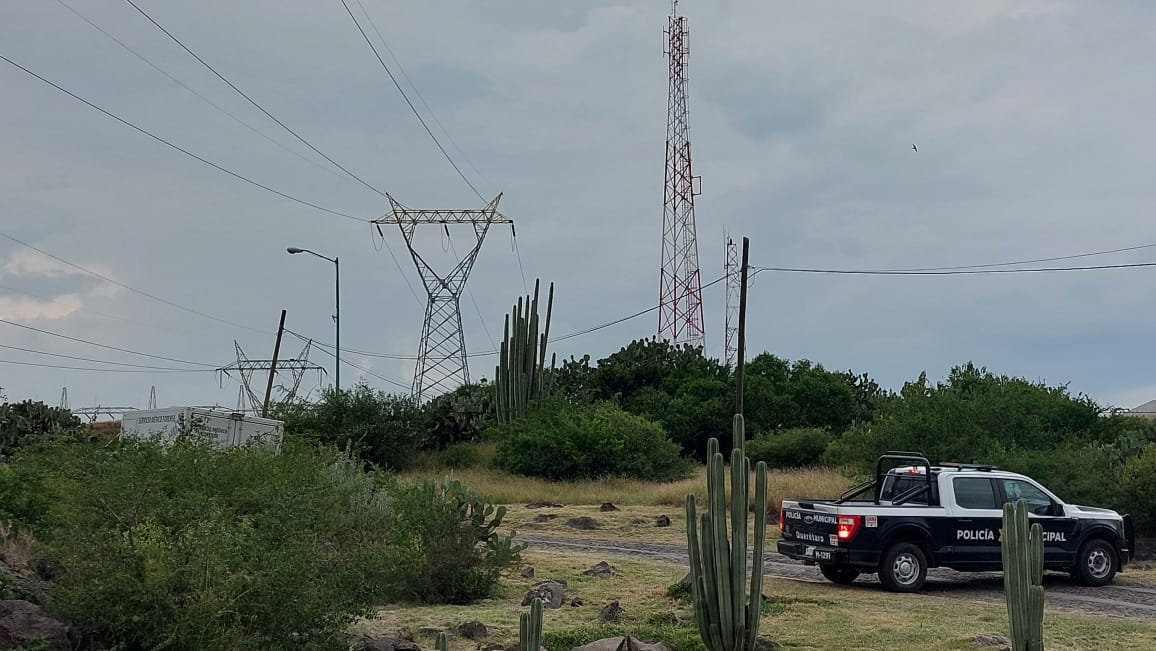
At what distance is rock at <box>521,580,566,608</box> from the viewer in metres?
15.0

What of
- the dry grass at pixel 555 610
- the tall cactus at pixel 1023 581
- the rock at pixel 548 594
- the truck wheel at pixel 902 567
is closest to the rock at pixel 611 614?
the dry grass at pixel 555 610

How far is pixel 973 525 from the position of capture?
17.5 metres

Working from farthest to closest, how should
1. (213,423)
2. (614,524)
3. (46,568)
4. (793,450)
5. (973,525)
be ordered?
(793,450), (614,524), (213,423), (973,525), (46,568)

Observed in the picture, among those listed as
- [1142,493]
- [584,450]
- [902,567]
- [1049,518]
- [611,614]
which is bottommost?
[611,614]

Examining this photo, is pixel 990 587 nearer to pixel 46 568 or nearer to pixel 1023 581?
pixel 1023 581

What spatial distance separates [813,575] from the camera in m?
19.6

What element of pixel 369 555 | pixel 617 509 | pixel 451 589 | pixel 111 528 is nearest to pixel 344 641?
pixel 369 555

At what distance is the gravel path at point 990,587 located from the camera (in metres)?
16.3

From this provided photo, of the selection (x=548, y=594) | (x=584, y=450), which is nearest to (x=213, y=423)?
(x=548, y=594)

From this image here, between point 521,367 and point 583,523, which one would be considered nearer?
point 583,523

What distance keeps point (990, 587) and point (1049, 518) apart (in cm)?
143

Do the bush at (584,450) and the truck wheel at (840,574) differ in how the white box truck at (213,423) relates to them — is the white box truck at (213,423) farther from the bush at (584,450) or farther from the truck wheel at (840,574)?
the bush at (584,450)

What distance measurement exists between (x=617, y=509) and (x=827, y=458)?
6497 millimetres

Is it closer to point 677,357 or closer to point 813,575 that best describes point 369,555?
point 813,575
